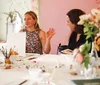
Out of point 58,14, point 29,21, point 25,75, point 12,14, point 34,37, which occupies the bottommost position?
point 25,75

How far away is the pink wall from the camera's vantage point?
2.86 m

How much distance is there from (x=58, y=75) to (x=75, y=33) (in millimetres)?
1145

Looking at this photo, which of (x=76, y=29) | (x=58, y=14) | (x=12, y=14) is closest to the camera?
(x=76, y=29)

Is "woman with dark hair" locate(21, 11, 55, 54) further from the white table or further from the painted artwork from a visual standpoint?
the painted artwork

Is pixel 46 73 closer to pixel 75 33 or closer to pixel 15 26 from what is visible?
pixel 75 33

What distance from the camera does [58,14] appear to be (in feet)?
9.64

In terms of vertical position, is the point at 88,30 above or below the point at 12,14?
below

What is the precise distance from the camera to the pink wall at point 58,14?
9.39 ft

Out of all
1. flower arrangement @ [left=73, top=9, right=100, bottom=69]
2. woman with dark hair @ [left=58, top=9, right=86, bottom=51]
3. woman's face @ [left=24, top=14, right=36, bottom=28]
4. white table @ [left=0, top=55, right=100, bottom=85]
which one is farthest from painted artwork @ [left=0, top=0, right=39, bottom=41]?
flower arrangement @ [left=73, top=9, right=100, bottom=69]

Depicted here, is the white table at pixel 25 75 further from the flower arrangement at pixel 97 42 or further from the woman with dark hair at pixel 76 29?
the woman with dark hair at pixel 76 29

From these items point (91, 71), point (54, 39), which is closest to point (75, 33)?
point (54, 39)

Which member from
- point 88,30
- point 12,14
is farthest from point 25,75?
point 12,14

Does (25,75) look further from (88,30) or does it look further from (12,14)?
(12,14)

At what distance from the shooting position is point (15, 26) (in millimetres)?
3463
